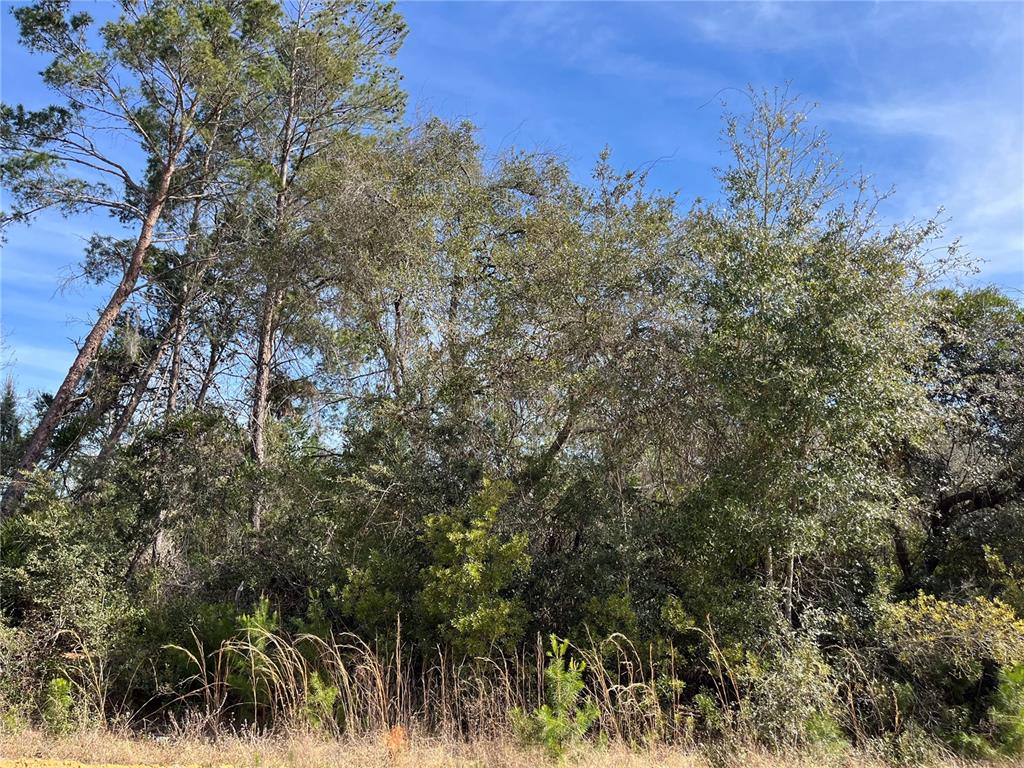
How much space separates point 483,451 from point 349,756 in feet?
16.3

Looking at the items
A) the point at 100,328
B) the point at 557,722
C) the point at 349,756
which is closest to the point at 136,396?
the point at 100,328

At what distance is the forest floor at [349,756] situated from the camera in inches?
184

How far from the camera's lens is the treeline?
266 inches

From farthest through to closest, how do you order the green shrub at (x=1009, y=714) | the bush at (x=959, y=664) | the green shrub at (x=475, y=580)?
the green shrub at (x=475, y=580)
the bush at (x=959, y=664)
the green shrub at (x=1009, y=714)

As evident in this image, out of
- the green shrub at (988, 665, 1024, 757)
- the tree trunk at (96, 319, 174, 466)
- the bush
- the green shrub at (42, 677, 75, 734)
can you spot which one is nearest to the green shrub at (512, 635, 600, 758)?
the green shrub at (988, 665, 1024, 757)

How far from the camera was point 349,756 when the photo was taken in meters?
4.82

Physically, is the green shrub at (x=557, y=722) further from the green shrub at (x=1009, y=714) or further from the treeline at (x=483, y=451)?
the green shrub at (x=1009, y=714)

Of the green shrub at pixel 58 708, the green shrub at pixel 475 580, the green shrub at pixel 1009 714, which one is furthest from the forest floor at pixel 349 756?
the green shrub at pixel 475 580

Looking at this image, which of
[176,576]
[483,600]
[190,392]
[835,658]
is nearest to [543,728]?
[483,600]

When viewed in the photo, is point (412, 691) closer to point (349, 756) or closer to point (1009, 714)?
point (349, 756)

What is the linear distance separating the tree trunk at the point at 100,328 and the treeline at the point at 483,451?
0.33 ft

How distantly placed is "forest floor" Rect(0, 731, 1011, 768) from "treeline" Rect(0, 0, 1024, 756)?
32 cm

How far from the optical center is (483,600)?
24.1ft

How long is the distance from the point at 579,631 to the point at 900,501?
3.74 meters
